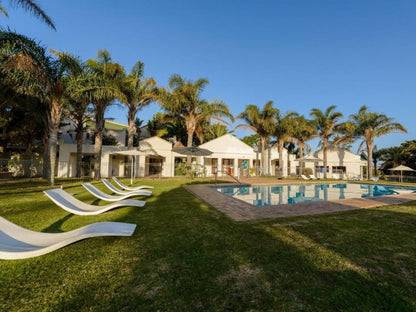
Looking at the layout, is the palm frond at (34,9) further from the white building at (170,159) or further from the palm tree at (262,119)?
the palm tree at (262,119)

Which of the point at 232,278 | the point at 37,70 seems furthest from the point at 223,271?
the point at 37,70

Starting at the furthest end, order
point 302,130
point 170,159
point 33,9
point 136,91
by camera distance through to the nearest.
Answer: point 302,130 → point 170,159 → point 136,91 → point 33,9

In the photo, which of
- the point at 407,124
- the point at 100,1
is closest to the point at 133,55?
the point at 100,1

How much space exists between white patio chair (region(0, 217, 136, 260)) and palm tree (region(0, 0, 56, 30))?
30.3 ft

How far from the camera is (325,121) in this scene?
25.1m

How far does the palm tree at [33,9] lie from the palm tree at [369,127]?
29.5 meters

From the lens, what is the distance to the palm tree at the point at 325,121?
81.6 ft

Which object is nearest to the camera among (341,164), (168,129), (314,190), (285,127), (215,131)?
(314,190)

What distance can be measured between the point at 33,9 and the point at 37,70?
3057 millimetres

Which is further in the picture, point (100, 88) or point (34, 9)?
point (100, 88)

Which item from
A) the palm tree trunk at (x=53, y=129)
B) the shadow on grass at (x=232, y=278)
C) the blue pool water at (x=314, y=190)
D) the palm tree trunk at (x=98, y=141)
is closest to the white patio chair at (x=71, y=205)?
the shadow on grass at (x=232, y=278)

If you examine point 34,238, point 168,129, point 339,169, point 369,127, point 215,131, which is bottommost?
point 34,238

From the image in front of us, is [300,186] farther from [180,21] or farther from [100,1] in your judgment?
[100,1]

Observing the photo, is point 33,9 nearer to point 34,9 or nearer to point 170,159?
point 34,9
